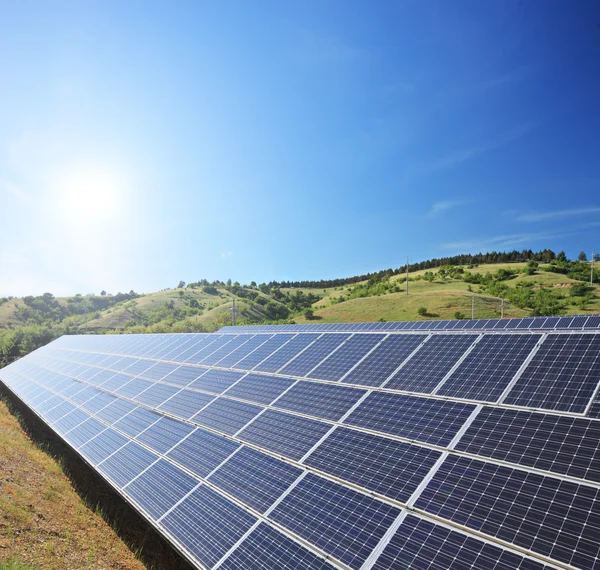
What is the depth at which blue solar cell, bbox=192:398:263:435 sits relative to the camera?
12344 mm

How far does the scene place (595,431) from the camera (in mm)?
7258

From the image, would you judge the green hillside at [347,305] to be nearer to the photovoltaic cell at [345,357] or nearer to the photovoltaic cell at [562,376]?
the photovoltaic cell at [345,357]

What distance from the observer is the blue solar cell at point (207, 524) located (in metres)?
7.66

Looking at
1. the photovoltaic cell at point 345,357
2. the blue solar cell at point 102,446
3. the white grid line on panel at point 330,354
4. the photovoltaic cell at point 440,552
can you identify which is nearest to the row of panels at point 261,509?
the photovoltaic cell at point 440,552

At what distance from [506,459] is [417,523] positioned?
234 cm

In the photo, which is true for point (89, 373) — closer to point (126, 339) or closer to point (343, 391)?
point (126, 339)

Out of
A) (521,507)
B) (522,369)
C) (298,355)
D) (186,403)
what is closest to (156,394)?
(186,403)

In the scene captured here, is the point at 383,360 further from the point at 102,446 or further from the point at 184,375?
the point at 102,446

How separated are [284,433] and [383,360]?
460 centimetres

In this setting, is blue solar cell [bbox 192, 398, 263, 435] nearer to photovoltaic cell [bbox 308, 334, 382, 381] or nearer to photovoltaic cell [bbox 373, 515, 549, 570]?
photovoltaic cell [bbox 308, 334, 382, 381]

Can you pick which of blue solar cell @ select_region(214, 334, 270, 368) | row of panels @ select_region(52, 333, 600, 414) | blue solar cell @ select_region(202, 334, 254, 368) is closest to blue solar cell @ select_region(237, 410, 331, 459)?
row of panels @ select_region(52, 333, 600, 414)

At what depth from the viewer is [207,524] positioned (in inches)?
330

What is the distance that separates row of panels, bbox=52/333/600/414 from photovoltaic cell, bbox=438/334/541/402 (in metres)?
0.02

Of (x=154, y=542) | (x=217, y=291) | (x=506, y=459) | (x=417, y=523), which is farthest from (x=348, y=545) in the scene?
(x=217, y=291)
